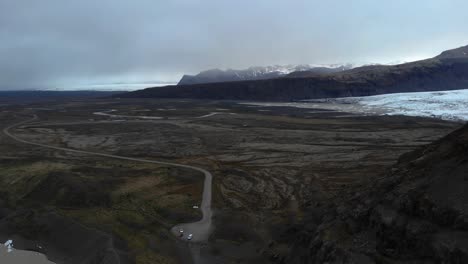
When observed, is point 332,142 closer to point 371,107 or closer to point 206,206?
point 206,206

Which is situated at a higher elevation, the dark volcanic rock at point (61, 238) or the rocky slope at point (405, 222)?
the rocky slope at point (405, 222)

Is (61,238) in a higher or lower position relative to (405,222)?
lower

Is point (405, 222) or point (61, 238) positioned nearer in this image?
point (405, 222)

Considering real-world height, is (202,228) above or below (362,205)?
below

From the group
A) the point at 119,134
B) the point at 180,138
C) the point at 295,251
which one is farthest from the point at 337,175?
the point at 119,134

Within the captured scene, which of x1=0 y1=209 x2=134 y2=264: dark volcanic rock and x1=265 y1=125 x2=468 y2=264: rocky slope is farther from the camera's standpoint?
x1=0 y1=209 x2=134 y2=264: dark volcanic rock

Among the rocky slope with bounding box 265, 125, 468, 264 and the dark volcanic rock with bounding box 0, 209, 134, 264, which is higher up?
the rocky slope with bounding box 265, 125, 468, 264

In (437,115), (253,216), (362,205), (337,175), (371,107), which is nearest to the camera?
(362,205)

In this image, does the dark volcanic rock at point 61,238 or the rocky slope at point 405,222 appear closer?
the rocky slope at point 405,222
